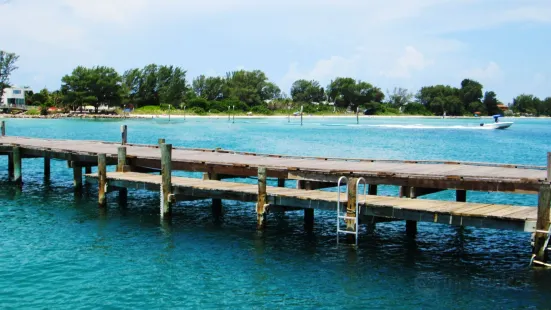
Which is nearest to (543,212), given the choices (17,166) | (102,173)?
(102,173)

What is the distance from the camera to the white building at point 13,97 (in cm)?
16338

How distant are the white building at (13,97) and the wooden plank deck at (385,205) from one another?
155 meters

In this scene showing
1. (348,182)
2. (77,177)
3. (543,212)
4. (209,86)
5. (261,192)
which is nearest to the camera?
(543,212)

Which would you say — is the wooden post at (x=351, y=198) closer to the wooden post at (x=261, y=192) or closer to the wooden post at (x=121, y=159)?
the wooden post at (x=261, y=192)

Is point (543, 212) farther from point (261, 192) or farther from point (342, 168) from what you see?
point (261, 192)

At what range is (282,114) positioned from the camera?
199875 mm

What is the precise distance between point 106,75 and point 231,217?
14246 centimetres

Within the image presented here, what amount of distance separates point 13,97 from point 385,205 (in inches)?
6491

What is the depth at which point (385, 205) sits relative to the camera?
17.1 m

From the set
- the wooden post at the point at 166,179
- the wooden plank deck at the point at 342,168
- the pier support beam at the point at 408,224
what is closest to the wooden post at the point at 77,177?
the wooden plank deck at the point at 342,168

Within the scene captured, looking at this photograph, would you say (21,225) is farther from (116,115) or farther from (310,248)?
(116,115)

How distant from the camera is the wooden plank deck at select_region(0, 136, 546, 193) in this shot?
1823cm

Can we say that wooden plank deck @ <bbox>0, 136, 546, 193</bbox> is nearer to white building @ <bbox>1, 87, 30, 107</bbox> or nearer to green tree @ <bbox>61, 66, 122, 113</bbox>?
green tree @ <bbox>61, 66, 122, 113</bbox>

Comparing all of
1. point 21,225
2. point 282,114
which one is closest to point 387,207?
point 21,225
